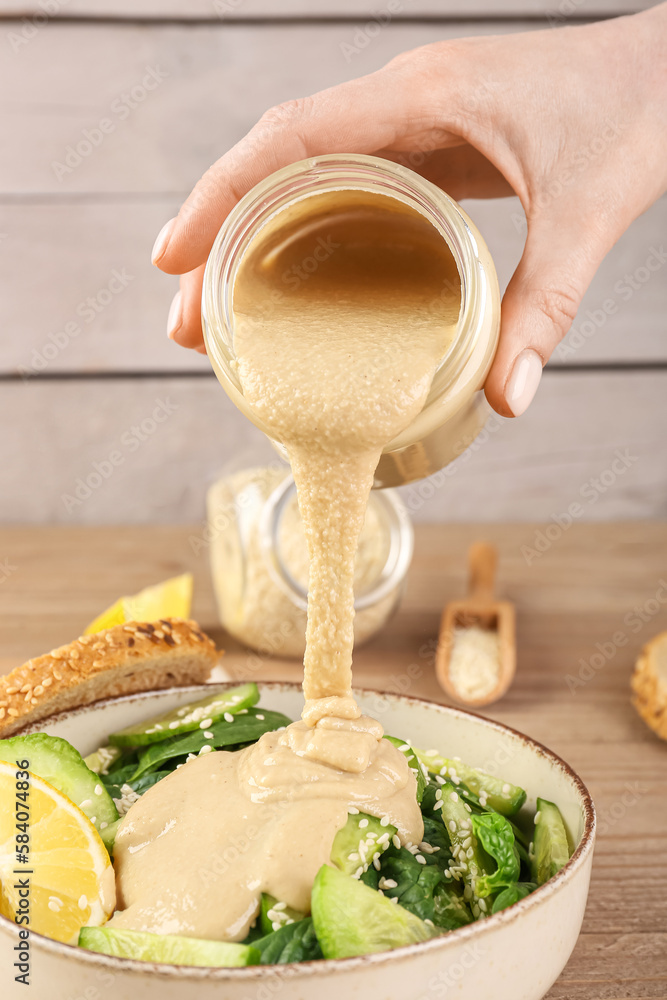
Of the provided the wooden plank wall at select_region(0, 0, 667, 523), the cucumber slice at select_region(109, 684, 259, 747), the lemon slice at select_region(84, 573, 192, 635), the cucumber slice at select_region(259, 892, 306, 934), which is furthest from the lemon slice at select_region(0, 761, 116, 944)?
the wooden plank wall at select_region(0, 0, 667, 523)

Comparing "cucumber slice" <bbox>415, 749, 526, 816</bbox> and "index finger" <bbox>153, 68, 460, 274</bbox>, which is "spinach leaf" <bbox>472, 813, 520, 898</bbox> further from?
"index finger" <bbox>153, 68, 460, 274</bbox>

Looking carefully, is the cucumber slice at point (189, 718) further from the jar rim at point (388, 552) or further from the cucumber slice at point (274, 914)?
the jar rim at point (388, 552)

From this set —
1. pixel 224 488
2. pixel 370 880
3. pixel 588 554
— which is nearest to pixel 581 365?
pixel 588 554

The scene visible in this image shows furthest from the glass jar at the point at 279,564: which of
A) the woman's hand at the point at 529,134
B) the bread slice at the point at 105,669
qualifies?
the woman's hand at the point at 529,134

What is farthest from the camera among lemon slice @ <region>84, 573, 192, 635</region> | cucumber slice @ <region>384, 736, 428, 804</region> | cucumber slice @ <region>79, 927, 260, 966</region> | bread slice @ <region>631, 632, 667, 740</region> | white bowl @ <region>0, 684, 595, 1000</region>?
lemon slice @ <region>84, 573, 192, 635</region>

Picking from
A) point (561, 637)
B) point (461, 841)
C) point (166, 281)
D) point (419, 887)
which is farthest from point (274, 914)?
point (166, 281)
